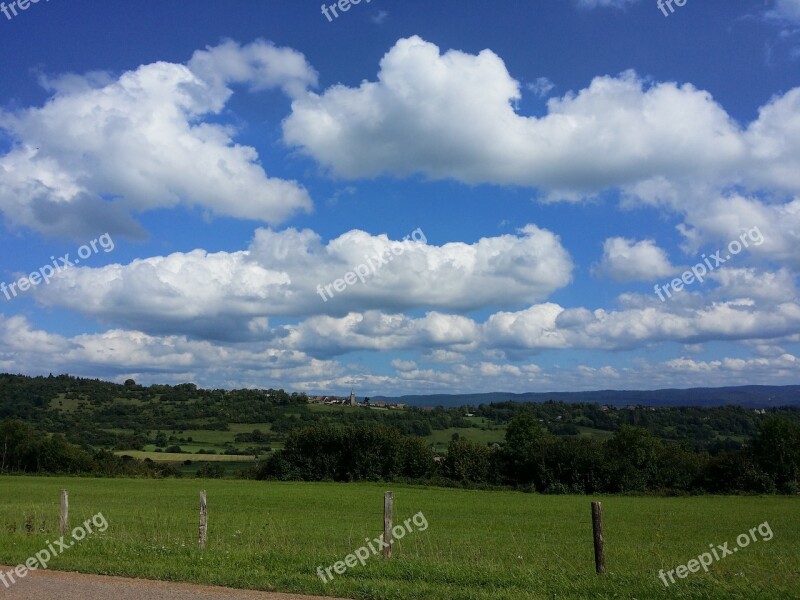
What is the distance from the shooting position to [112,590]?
10.9 m

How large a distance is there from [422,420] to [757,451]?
70.1 metres

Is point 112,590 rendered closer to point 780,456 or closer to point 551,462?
point 551,462

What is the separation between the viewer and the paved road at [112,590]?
409 inches
